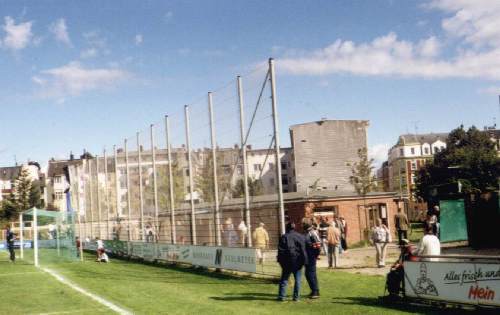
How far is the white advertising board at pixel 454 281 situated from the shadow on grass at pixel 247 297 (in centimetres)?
Answer: 369

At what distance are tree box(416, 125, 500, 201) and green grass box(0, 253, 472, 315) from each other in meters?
58.1

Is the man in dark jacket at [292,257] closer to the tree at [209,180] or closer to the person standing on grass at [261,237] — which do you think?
the person standing on grass at [261,237]

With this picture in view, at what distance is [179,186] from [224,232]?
6889 millimetres

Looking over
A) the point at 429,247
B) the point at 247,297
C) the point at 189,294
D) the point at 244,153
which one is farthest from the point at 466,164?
the point at 429,247

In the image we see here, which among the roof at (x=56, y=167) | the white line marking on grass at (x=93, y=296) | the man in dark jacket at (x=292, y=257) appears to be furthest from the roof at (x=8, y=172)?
the man in dark jacket at (x=292, y=257)

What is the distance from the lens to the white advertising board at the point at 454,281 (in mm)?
11344

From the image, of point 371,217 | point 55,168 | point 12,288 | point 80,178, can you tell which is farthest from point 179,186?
point 55,168

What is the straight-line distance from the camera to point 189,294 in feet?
54.4

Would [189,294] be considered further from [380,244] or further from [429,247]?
[380,244]

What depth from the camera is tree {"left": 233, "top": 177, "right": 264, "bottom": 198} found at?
22203mm

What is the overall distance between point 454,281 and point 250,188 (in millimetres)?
10913

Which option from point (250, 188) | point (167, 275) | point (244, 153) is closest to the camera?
point (244, 153)

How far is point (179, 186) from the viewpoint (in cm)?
2962

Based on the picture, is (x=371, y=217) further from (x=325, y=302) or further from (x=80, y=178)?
(x=325, y=302)
